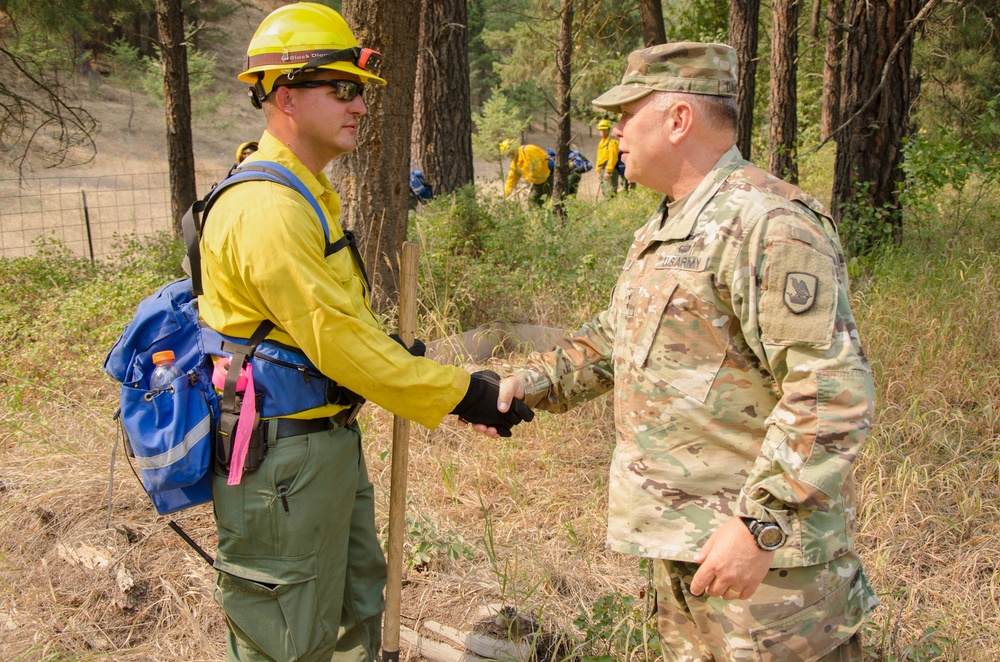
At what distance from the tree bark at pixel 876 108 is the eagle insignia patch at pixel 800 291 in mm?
5147

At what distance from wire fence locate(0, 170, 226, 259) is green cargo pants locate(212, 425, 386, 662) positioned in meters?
11.0

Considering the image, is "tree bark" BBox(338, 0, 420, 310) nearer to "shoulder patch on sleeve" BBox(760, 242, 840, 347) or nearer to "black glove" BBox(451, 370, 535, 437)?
"black glove" BBox(451, 370, 535, 437)

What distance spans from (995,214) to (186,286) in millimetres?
7274

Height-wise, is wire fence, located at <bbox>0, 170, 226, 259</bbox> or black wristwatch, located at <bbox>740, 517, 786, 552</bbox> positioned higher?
black wristwatch, located at <bbox>740, 517, 786, 552</bbox>

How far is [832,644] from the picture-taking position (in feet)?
6.26

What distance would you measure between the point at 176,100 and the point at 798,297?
8714mm

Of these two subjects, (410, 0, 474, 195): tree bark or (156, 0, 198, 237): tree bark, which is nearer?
(156, 0, 198, 237): tree bark

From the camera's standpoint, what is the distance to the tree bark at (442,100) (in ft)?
29.7

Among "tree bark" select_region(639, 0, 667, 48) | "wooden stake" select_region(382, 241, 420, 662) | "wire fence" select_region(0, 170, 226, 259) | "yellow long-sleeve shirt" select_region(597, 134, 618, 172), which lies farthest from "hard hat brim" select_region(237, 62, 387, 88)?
"yellow long-sleeve shirt" select_region(597, 134, 618, 172)

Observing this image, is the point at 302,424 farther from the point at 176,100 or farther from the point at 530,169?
the point at 530,169

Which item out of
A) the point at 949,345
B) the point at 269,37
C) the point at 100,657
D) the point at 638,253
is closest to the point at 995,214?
the point at 949,345

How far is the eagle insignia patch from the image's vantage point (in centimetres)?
173

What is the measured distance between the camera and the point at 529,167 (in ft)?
38.1

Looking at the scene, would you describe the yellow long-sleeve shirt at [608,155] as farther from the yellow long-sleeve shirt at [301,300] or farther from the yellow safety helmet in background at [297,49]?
the yellow long-sleeve shirt at [301,300]
